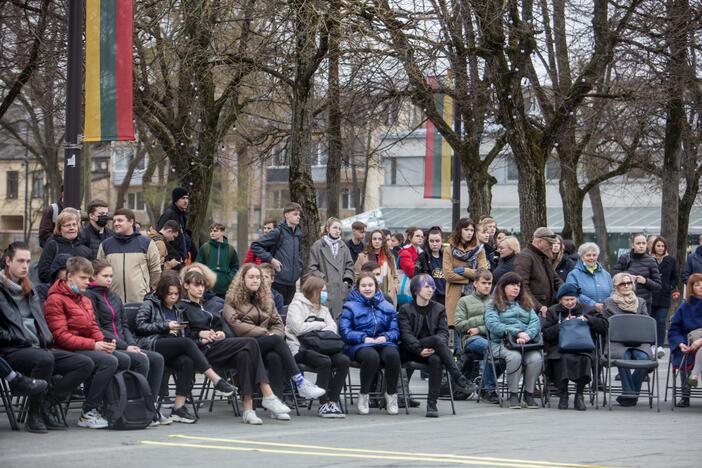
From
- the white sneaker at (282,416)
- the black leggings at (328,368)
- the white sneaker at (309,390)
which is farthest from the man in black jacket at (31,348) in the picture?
the black leggings at (328,368)

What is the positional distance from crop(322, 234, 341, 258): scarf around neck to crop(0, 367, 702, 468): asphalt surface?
3.52 metres

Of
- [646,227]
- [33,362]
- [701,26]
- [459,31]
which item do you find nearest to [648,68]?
[701,26]

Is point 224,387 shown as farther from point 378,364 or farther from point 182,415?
point 378,364

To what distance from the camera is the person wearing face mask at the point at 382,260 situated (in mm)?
17781

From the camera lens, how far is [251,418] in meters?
12.8

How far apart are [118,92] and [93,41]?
2.29ft

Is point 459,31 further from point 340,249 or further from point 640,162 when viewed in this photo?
point 640,162

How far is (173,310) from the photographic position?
43.9 ft

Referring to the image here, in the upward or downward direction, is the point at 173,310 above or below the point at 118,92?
below

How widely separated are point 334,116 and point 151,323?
14.6 meters

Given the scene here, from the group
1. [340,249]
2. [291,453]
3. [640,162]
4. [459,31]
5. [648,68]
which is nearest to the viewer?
[291,453]

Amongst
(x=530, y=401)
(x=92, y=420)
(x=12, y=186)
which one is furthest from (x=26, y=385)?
(x=12, y=186)

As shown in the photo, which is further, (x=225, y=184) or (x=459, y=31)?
(x=225, y=184)

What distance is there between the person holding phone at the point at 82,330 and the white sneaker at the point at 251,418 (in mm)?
1415
